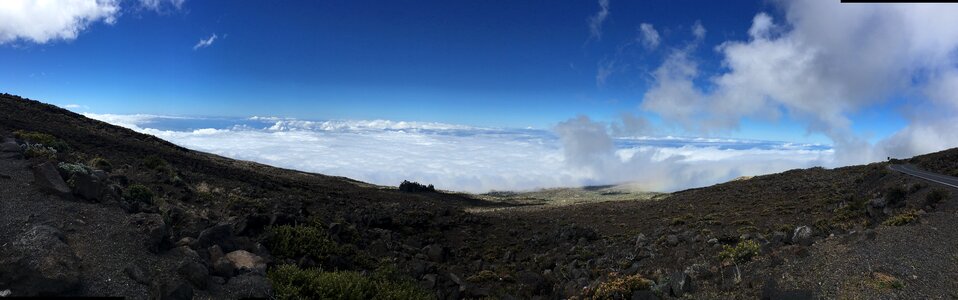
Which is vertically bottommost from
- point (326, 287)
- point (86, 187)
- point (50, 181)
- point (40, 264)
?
point (326, 287)

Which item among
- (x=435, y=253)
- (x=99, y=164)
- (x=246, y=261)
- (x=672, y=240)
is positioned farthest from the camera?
(x=99, y=164)

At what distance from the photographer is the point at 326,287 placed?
9.70 m

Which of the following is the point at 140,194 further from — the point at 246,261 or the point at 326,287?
the point at 326,287

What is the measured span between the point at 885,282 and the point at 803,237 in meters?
3.59

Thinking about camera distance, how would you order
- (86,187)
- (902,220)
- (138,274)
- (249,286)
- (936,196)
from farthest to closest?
1. (936,196)
2. (902,220)
3. (86,187)
4. (249,286)
5. (138,274)

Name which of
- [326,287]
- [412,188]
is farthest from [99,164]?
[412,188]

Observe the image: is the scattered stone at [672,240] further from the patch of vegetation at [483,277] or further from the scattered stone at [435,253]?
the scattered stone at [435,253]

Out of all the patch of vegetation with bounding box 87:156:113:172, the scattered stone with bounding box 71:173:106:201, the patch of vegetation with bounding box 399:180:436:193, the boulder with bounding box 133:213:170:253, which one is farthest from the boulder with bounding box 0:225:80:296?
the patch of vegetation with bounding box 399:180:436:193

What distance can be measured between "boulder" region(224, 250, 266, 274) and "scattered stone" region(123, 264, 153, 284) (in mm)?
1625

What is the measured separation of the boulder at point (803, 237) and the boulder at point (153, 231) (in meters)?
15.9

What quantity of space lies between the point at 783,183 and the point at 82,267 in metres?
44.9

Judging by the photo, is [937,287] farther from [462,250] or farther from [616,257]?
[462,250]

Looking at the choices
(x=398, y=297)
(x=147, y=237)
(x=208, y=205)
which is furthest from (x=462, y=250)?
(x=147, y=237)

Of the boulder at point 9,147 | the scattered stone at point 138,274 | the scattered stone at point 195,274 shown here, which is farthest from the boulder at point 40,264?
the boulder at point 9,147
